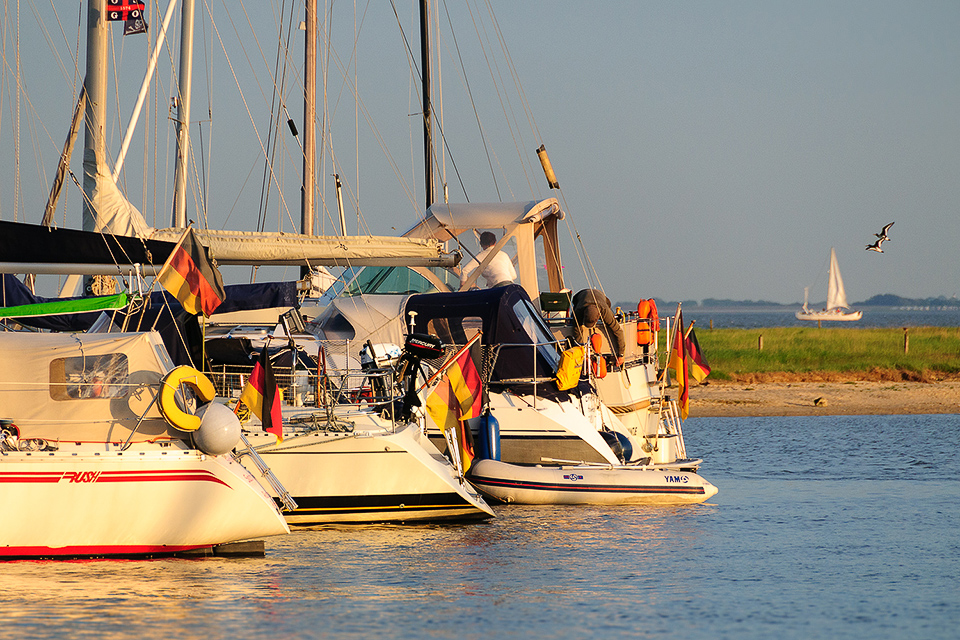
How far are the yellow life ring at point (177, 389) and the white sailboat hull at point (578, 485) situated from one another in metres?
5.11

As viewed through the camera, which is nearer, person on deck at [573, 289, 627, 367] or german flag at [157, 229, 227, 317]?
german flag at [157, 229, 227, 317]

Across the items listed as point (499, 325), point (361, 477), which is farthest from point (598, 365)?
point (361, 477)

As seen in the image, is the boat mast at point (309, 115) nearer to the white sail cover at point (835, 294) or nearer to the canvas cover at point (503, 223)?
the canvas cover at point (503, 223)

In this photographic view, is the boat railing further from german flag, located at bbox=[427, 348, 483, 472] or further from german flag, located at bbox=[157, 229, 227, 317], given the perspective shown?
german flag, located at bbox=[157, 229, 227, 317]

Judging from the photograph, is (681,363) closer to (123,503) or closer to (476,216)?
(476,216)

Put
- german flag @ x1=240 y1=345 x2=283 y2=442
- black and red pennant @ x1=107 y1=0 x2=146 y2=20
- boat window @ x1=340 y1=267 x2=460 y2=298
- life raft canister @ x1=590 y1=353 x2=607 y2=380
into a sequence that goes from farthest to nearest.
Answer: boat window @ x1=340 y1=267 x2=460 y2=298, life raft canister @ x1=590 y1=353 x2=607 y2=380, black and red pennant @ x1=107 y1=0 x2=146 y2=20, german flag @ x1=240 y1=345 x2=283 y2=442

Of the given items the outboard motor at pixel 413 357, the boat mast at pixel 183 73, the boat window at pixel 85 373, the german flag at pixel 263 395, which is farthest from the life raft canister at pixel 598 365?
the boat mast at pixel 183 73

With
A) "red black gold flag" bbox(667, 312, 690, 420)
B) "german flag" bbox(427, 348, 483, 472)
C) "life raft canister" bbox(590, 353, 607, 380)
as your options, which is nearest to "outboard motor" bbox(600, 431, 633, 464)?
"life raft canister" bbox(590, 353, 607, 380)

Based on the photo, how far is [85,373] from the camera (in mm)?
12141

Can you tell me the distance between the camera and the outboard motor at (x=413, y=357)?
14.2 m

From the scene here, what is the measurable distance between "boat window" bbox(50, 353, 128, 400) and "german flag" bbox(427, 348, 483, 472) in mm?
3960

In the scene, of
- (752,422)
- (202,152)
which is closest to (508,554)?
(202,152)

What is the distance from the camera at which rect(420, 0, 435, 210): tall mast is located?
91.8ft

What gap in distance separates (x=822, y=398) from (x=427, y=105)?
1512 centimetres
